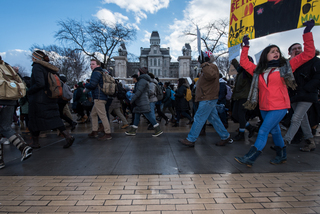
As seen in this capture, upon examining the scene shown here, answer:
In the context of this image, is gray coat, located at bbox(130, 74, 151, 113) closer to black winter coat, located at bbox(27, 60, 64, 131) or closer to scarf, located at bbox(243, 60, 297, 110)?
black winter coat, located at bbox(27, 60, 64, 131)

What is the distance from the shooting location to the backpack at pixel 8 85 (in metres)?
3.13

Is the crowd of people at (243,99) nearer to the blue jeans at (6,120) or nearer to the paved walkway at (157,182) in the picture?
the blue jeans at (6,120)

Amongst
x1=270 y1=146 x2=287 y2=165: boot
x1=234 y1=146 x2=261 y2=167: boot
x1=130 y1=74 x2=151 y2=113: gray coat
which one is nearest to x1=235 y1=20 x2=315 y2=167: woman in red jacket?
x1=234 y1=146 x2=261 y2=167: boot

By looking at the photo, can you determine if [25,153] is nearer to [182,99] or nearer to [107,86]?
[107,86]

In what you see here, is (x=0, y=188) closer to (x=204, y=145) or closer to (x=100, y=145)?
(x=100, y=145)

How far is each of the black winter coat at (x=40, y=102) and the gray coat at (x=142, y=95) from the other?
7.08 ft

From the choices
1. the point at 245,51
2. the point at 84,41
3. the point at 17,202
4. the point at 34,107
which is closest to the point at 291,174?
the point at 245,51

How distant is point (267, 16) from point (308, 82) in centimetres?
181

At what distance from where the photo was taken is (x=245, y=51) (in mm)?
3328

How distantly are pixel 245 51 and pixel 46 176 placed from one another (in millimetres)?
3849

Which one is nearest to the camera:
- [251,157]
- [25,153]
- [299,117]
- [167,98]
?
[251,157]

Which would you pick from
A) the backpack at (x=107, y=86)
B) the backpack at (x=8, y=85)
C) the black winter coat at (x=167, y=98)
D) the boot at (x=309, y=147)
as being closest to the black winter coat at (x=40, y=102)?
the backpack at (x=8, y=85)

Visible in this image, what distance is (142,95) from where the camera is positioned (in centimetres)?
562

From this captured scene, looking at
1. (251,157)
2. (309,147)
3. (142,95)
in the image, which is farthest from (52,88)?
(309,147)
